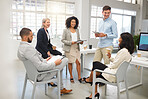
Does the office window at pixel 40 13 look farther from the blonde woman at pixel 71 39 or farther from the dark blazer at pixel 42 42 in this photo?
the dark blazer at pixel 42 42

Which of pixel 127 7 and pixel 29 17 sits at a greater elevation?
pixel 127 7

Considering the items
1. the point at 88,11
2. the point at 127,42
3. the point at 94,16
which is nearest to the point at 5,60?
the point at 127,42

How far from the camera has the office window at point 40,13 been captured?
21.0 feet

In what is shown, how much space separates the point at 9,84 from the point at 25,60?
1.53 meters

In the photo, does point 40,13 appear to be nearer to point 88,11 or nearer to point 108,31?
point 88,11

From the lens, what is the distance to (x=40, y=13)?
692 cm

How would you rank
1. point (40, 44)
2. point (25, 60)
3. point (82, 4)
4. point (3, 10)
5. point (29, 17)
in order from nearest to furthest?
point (3, 10) → point (25, 60) → point (40, 44) → point (29, 17) → point (82, 4)

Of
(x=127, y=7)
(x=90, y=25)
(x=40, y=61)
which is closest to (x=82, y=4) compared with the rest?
(x=90, y=25)

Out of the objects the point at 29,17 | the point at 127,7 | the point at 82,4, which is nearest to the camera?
the point at 29,17

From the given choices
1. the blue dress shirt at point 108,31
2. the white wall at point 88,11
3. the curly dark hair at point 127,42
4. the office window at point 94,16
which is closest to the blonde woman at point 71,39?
the blue dress shirt at point 108,31

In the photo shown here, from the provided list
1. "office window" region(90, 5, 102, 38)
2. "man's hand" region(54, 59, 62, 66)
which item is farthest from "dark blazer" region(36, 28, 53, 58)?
"office window" region(90, 5, 102, 38)

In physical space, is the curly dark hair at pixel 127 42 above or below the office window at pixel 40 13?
below

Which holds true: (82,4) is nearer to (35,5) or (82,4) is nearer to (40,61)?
(35,5)

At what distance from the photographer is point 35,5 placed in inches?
265
